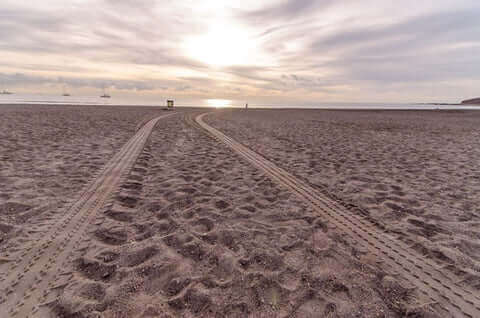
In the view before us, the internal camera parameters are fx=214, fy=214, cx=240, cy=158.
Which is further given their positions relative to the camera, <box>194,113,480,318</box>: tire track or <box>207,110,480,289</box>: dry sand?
<box>207,110,480,289</box>: dry sand

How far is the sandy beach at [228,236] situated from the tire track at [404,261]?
0.57 ft

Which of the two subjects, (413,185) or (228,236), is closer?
(228,236)

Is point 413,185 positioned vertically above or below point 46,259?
above

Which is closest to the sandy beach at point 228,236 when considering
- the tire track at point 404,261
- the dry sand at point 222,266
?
the dry sand at point 222,266

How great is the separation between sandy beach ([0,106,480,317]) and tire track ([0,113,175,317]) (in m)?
0.06

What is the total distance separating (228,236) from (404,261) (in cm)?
301

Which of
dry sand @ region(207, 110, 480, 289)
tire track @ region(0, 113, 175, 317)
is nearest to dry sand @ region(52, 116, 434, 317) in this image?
tire track @ region(0, 113, 175, 317)

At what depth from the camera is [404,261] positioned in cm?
356

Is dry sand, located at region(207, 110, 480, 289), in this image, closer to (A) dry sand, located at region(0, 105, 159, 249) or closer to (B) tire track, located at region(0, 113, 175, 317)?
(B) tire track, located at region(0, 113, 175, 317)

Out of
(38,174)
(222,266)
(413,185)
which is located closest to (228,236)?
(222,266)

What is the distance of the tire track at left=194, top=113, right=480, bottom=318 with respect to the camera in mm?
2844

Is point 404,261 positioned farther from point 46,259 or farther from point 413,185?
point 46,259

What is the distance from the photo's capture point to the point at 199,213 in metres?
4.95

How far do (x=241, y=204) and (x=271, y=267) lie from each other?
7.16 ft
